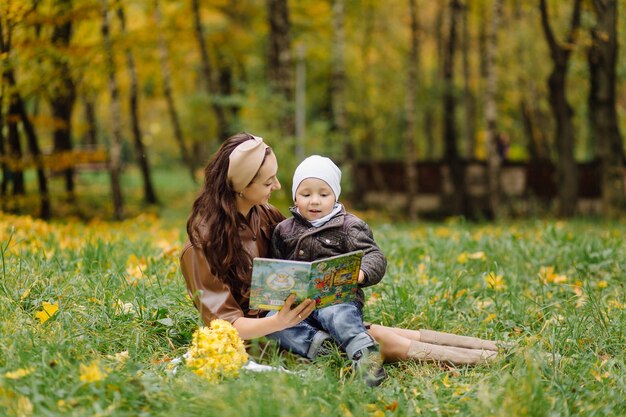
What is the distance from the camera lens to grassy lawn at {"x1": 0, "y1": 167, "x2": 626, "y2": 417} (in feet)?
9.76

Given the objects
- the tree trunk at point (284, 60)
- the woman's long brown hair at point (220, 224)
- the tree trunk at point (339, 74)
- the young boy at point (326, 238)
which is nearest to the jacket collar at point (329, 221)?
the young boy at point (326, 238)

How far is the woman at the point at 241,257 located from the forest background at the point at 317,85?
586 centimetres

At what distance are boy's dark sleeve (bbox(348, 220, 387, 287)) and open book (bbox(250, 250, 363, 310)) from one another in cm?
28

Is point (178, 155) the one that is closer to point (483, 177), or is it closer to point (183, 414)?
point (483, 177)

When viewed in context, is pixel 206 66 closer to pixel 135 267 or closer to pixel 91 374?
pixel 135 267

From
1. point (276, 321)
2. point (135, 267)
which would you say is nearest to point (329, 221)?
point (276, 321)

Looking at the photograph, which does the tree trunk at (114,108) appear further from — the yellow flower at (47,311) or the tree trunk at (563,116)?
the yellow flower at (47,311)

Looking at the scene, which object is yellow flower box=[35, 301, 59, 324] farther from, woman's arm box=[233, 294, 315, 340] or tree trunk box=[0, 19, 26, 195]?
tree trunk box=[0, 19, 26, 195]

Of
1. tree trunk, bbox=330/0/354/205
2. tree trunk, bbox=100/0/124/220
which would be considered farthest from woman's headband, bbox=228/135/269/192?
tree trunk, bbox=330/0/354/205

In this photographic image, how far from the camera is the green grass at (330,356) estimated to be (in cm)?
298

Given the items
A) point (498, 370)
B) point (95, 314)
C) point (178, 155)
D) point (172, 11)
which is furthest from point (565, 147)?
point (178, 155)

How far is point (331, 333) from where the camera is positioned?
12.4ft

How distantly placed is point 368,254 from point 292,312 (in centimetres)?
62

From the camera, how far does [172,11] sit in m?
18.8
